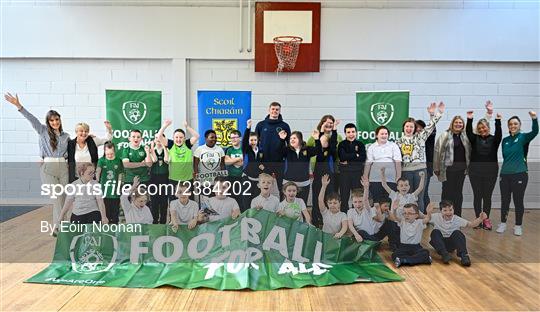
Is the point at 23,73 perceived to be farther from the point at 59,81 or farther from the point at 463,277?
the point at 463,277

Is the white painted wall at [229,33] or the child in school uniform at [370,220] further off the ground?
the white painted wall at [229,33]

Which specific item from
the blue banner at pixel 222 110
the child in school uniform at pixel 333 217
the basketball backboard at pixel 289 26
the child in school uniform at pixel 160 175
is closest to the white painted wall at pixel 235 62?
the basketball backboard at pixel 289 26

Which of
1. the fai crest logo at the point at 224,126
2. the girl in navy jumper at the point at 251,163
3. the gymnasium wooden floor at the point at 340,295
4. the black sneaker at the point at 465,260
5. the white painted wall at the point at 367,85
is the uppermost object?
the white painted wall at the point at 367,85

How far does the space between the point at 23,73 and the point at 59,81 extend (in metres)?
0.60

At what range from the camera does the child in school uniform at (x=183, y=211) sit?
4.39 metres

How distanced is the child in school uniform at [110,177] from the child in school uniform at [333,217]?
2.06 meters

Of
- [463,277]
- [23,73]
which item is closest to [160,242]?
[463,277]

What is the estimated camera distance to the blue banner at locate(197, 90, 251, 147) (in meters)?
6.41

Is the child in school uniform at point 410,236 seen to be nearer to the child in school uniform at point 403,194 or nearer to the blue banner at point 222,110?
the child in school uniform at point 403,194

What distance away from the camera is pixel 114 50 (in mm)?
7219

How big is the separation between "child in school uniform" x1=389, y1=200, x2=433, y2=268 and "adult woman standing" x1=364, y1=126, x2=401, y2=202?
0.80ft

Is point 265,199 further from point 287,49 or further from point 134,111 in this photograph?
point 287,49

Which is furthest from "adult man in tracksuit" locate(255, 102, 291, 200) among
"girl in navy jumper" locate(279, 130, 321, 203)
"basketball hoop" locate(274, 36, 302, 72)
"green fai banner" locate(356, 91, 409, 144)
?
"basketball hoop" locate(274, 36, 302, 72)

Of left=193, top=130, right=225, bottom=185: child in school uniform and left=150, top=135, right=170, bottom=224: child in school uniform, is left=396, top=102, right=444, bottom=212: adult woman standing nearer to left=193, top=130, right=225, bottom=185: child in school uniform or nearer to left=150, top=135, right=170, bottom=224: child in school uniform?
left=193, top=130, right=225, bottom=185: child in school uniform
